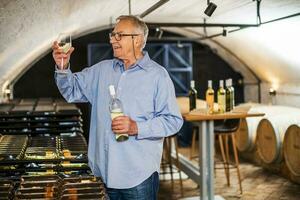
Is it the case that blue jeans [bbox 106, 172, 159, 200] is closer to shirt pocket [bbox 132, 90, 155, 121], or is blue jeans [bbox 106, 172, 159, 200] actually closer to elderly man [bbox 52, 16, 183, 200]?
elderly man [bbox 52, 16, 183, 200]

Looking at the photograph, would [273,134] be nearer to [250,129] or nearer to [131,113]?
[250,129]

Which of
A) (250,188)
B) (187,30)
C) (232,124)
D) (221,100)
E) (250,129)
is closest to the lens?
(221,100)

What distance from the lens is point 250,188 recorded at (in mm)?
6156

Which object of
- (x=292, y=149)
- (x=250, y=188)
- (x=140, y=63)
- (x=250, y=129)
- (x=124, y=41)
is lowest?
(x=250, y=188)

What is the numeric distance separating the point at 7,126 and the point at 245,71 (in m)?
6.78

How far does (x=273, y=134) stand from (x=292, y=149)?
0.45 m

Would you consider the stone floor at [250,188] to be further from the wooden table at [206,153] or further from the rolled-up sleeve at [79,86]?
the rolled-up sleeve at [79,86]

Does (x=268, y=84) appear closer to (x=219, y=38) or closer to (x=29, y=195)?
(x=219, y=38)

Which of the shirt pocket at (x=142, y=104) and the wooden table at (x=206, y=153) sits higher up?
the shirt pocket at (x=142, y=104)

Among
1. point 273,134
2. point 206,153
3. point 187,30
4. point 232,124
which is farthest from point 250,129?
point 187,30

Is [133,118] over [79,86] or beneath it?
beneath

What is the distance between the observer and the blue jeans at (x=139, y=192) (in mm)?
2338

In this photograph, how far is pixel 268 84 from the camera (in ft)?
29.8

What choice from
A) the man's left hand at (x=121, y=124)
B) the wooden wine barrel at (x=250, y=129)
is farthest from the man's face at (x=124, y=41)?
the wooden wine barrel at (x=250, y=129)
